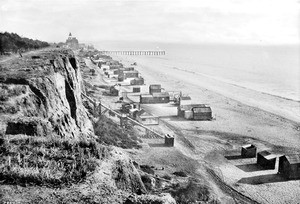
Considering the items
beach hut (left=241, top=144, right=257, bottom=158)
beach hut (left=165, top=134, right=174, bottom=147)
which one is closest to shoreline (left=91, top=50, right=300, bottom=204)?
beach hut (left=241, top=144, right=257, bottom=158)

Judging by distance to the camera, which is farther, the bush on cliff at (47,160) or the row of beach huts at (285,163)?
the row of beach huts at (285,163)

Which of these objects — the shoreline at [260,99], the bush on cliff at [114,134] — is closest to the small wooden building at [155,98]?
the shoreline at [260,99]

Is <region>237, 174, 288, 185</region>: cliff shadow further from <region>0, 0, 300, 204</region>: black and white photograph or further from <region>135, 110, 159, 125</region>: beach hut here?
<region>135, 110, 159, 125</region>: beach hut

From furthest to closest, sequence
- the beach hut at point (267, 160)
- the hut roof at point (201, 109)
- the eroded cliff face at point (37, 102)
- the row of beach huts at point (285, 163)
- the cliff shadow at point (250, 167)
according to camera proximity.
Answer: the hut roof at point (201, 109), the cliff shadow at point (250, 167), the beach hut at point (267, 160), the row of beach huts at point (285, 163), the eroded cliff face at point (37, 102)

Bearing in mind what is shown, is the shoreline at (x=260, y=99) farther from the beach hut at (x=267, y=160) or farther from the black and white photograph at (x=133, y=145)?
the beach hut at (x=267, y=160)

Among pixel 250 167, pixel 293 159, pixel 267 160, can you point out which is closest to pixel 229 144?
pixel 250 167

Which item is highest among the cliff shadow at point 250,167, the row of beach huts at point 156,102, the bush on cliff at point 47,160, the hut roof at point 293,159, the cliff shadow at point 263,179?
the bush on cliff at point 47,160

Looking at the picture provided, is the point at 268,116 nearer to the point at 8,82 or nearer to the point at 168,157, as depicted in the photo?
the point at 168,157
